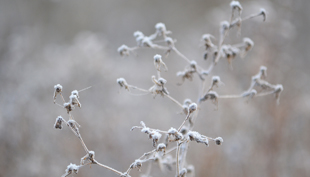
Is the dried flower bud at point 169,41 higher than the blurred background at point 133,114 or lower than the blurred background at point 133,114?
lower

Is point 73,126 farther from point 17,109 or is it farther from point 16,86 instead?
point 16,86

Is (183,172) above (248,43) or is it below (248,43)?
below

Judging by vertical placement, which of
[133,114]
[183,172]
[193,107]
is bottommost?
[183,172]

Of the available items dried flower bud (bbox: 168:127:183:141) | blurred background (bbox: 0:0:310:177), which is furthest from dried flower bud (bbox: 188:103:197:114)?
blurred background (bbox: 0:0:310:177)

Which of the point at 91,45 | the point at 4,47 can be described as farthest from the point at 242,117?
the point at 4,47

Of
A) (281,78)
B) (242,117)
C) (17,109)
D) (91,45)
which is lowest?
(17,109)

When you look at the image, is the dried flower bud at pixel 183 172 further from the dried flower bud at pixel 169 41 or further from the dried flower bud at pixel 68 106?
the dried flower bud at pixel 169 41

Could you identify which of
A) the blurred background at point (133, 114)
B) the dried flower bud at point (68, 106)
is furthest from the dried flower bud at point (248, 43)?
the blurred background at point (133, 114)

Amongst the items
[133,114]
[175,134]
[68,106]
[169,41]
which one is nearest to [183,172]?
[175,134]

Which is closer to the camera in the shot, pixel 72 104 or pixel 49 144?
pixel 72 104

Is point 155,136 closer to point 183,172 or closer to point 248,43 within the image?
point 183,172

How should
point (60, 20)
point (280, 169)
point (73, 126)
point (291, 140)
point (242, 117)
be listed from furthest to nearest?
point (60, 20) < point (242, 117) < point (291, 140) < point (280, 169) < point (73, 126)
